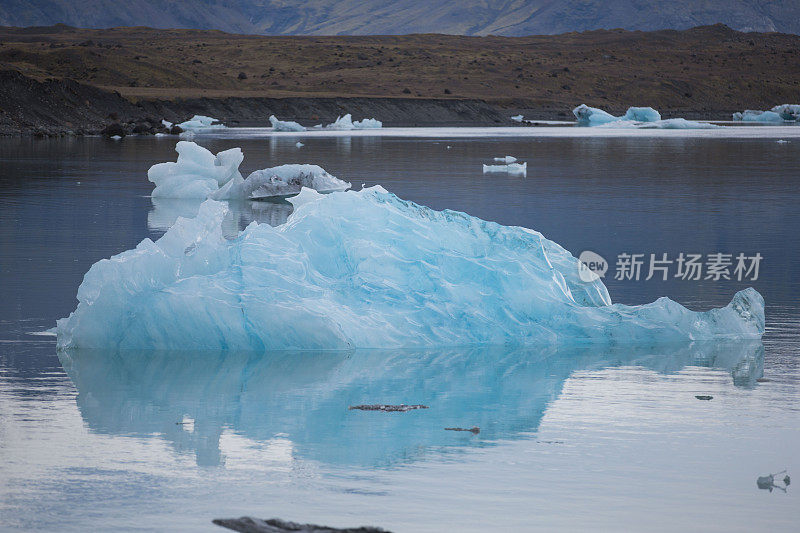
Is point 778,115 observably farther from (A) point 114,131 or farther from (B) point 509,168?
(B) point 509,168

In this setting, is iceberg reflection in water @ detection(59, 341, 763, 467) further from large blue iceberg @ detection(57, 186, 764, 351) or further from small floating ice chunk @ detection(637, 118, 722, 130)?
small floating ice chunk @ detection(637, 118, 722, 130)

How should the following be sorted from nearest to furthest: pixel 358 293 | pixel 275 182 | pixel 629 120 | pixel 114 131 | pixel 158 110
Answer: pixel 358 293, pixel 275 182, pixel 114 131, pixel 158 110, pixel 629 120

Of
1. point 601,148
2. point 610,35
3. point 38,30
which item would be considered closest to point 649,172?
point 601,148

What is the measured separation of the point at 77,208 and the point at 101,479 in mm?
16758

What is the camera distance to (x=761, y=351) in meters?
10.5

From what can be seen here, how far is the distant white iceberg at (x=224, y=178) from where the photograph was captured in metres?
24.1

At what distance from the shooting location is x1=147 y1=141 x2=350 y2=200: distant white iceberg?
24.1 m

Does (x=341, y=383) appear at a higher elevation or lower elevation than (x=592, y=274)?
lower

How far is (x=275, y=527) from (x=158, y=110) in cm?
6912

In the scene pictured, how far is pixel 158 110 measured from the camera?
238 feet

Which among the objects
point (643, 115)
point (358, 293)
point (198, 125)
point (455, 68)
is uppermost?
point (455, 68)

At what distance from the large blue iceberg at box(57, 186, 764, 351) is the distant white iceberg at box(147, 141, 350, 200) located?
39.2 ft

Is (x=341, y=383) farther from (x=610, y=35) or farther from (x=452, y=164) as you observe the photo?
(x=610, y=35)

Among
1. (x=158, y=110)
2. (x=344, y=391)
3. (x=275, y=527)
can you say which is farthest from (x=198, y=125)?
(x=275, y=527)
